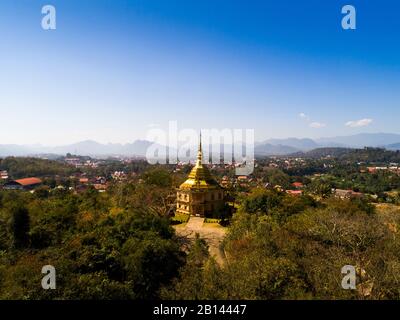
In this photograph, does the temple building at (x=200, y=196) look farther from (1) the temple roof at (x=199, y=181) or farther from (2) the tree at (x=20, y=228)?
(2) the tree at (x=20, y=228)

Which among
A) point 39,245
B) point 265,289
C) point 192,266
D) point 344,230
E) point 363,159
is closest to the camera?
point 265,289

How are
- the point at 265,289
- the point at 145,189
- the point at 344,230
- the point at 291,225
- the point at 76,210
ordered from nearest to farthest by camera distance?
the point at 265,289
the point at 344,230
the point at 291,225
the point at 76,210
the point at 145,189

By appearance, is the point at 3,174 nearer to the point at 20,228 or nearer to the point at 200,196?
the point at 200,196

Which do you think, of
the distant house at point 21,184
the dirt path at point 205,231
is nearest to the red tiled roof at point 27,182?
the distant house at point 21,184

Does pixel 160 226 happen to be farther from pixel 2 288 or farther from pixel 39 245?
pixel 2 288

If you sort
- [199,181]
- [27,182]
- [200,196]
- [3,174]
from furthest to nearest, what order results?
1. [3,174]
2. [27,182]
3. [199,181]
4. [200,196]

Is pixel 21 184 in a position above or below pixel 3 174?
below

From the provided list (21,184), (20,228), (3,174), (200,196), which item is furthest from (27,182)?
(20,228)
